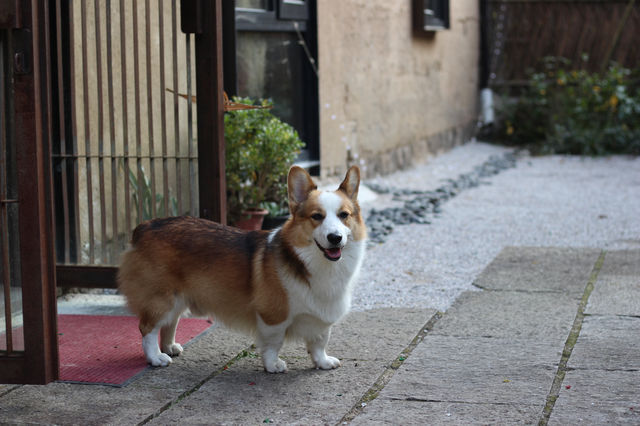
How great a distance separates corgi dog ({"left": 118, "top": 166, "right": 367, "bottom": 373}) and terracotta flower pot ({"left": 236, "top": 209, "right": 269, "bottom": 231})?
1705 mm

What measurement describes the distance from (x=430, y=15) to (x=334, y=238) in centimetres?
795

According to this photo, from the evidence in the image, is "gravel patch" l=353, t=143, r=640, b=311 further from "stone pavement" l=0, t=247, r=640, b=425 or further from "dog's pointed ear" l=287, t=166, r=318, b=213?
"dog's pointed ear" l=287, t=166, r=318, b=213

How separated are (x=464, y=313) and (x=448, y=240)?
202 centimetres

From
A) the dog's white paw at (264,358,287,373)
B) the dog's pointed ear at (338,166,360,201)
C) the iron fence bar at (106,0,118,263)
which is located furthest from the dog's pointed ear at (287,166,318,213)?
the iron fence bar at (106,0,118,263)

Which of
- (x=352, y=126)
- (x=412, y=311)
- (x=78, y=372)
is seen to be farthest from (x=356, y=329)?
(x=352, y=126)

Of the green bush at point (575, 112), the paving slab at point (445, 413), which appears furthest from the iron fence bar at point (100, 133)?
the green bush at point (575, 112)

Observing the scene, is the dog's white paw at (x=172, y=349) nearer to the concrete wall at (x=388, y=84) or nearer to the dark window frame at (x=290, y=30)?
the dark window frame at (x=290, y=30)

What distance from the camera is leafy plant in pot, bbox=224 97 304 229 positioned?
545 cm

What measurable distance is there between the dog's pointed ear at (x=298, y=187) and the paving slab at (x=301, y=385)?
694 millimetres

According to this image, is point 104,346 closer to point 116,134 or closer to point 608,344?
point 116,134

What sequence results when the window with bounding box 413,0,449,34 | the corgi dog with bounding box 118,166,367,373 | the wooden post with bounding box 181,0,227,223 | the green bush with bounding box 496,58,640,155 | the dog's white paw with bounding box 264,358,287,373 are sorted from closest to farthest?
the corgi dog with bounding box 118,166,367,373, the dog's white paw with bounding box 264,358,287,373, the wooden post with bounding box 181,0,227,223, the window with bounding box 413,0,449,34, the green bush with bounding box 496,58,640,155

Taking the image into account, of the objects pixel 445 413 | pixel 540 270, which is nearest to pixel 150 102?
pixel 445 413

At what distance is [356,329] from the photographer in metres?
4.17

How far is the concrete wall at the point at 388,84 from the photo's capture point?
7.76 meters
